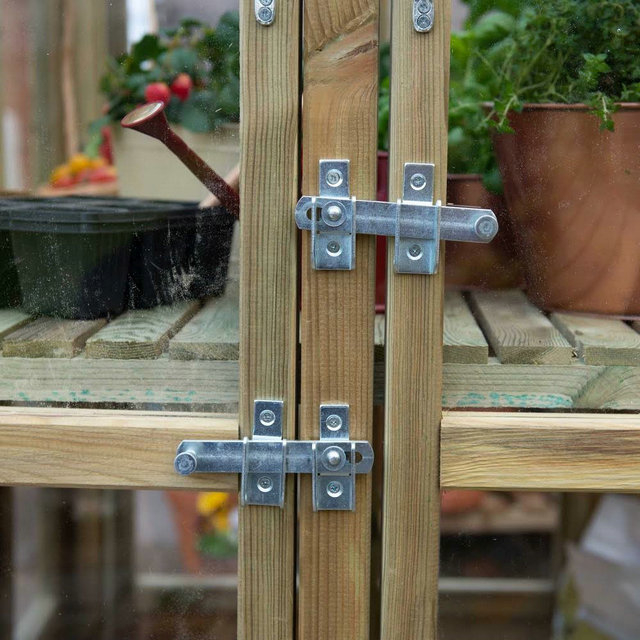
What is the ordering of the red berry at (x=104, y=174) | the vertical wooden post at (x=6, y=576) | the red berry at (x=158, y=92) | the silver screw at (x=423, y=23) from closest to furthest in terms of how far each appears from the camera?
the silver screw at (x=423, y=23), the red berry at (x=158, y=92), the red berry at (x=104, y=174), the vertical wooden post at (x=6, y=576)

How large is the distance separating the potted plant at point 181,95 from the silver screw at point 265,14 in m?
0.03

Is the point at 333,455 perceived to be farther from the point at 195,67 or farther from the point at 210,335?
the point at 195,67

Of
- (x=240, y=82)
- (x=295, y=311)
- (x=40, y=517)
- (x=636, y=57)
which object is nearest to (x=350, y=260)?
(x=295, y=311)

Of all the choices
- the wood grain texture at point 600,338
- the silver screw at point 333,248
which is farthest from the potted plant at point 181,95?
the wood grain texture at point 600,338

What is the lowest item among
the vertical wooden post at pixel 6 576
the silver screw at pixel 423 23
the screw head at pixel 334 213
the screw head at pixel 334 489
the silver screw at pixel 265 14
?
the vertical wooden post at pixel 6 576

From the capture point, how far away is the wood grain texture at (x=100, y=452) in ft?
2.24

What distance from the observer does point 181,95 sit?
0.72 m

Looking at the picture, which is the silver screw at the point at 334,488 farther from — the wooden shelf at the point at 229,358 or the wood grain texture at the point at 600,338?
the wood grain texture at the point at 600,338

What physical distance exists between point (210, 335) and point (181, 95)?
21cm

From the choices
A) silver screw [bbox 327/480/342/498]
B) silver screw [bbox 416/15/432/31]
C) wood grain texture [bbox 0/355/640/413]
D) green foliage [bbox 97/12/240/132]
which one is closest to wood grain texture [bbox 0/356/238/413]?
wood grain texture [bbox 0/355/640/413]

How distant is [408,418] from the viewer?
666 mm

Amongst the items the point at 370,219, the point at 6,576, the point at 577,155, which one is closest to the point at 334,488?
the point at 370,219

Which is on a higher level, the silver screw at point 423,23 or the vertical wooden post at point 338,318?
the silver screw at point 423,23

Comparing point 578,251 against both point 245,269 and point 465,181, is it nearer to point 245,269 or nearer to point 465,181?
point 465,181
